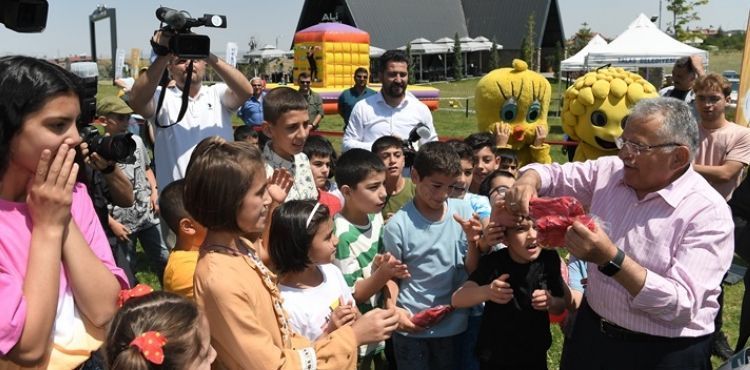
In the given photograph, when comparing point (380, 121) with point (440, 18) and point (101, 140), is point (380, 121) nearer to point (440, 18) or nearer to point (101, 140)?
point (101, 140)

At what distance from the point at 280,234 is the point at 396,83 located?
9.56 feet

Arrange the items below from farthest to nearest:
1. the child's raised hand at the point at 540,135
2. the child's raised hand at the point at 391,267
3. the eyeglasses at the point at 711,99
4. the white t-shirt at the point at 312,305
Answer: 1. the child's raised hand at the point at 540,135
2. the eyeglasses at the point at 711,99
3. the child's raised hand at the point at 391,267
4. the white t-shirt at the point at 312,305

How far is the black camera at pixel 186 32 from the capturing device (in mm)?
3422

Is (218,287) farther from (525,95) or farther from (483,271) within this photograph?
(525,95)

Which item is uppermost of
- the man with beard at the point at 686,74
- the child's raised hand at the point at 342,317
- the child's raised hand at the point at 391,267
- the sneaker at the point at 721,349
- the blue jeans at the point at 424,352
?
the man with beard at the point at 686,74

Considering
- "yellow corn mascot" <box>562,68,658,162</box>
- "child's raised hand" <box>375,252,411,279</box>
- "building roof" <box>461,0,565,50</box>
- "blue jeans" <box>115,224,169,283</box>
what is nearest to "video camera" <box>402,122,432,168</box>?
"yellow corn mascot" <box>562,68,658,162</box>

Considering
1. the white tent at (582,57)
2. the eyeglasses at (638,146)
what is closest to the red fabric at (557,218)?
the eyeglasses at (638,146)

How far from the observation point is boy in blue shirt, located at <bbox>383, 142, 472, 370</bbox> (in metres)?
3.26

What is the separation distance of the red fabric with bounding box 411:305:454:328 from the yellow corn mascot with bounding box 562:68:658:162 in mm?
3003

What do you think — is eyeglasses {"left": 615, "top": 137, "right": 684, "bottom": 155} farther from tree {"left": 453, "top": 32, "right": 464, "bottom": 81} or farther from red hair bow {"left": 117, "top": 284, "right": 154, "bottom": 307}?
tree {"left": 453, "top": 32, "right": 464, "bottom": 81}

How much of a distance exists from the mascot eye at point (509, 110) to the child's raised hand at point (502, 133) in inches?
10.6

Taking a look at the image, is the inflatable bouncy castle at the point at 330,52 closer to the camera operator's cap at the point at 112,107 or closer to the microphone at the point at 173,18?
the camera operator's cap at the point at 112,107

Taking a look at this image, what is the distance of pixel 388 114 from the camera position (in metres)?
5.45

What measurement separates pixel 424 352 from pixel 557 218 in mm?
1248
